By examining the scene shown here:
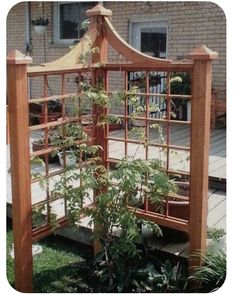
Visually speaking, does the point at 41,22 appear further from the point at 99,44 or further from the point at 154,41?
the point at 99,44

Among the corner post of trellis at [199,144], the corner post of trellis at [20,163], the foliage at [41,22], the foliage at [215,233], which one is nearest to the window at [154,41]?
the foliage at [41,22]

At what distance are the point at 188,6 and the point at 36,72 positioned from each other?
18.8 feet

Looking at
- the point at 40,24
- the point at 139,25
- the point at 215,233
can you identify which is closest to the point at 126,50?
the point at 215,233

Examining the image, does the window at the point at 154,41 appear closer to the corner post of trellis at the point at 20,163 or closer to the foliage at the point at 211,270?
the foliage at the point at 211,270

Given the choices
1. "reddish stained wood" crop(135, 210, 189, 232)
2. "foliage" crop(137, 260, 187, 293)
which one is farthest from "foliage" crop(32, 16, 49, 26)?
"foliage" crop(137, 260, 187, 293)

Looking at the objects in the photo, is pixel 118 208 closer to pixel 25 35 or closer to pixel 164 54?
pixel 164 54

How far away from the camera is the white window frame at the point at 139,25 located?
8062 millimetres

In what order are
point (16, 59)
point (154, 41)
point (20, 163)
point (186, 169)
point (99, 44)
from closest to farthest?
point (16, 59), point (20, 163), point (99, 44), point (186, 169), point (154, 41)

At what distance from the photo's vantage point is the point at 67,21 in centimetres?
952

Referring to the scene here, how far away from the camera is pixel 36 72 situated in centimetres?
258

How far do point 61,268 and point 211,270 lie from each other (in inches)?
47.9

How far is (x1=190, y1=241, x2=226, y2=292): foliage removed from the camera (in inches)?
106

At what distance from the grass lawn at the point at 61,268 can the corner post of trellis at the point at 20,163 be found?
15.6 inches

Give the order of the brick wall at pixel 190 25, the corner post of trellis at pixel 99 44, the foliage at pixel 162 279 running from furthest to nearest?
1. the brick wall at pixel 190 25
2. the corner post of trellis at pixel 99 44
3. the foliage at pixel 162 279
